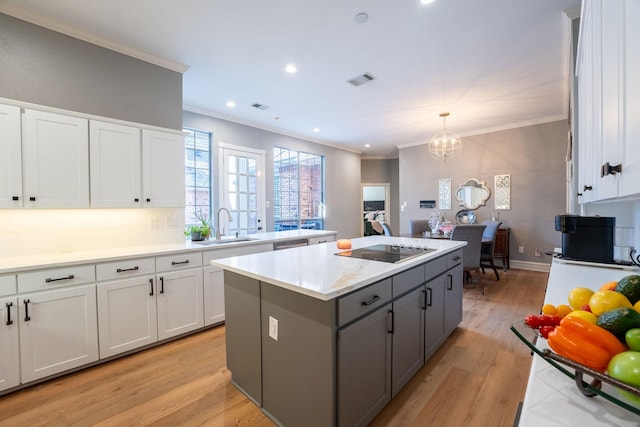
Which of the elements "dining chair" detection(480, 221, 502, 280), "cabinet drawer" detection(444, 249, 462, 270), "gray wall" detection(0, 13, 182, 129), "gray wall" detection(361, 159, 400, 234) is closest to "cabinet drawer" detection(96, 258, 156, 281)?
"gray wall" detection(0, 13, 182, 129)

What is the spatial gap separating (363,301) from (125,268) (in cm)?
207

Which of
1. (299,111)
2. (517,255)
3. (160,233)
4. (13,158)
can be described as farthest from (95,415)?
(517,255)

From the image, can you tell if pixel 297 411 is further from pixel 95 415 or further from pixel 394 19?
pixel 394 19

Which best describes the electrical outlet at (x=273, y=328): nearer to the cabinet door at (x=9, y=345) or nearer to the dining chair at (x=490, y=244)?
the cabinet door at (x=9, y=345)

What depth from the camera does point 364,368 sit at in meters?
1.53

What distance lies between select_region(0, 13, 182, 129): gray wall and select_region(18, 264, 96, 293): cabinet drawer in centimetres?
143

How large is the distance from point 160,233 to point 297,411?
244 centimetres

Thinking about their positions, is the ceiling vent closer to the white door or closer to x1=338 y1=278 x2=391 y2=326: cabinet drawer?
the white door

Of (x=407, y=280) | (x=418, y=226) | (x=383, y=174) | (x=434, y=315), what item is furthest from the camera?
(x=383, y=174)

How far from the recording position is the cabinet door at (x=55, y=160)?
2.21 m

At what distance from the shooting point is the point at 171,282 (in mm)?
2639

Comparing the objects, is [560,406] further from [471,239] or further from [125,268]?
[471,239]

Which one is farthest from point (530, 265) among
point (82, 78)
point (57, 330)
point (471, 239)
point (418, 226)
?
point (82, 78)

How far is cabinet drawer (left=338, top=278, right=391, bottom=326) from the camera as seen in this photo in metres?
1.38
